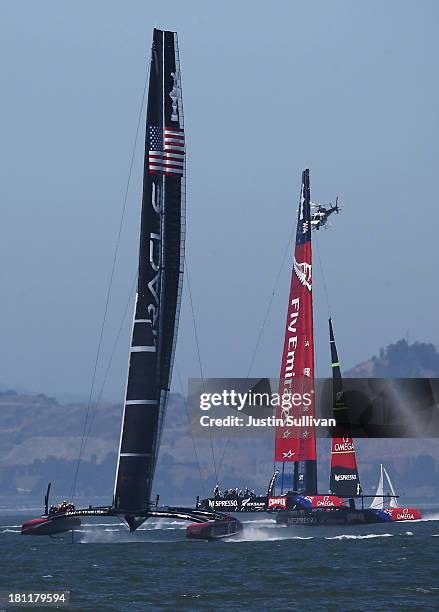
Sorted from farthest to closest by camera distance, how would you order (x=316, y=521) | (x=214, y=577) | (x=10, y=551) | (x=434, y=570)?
(x=316, y=521), (x=10, y=551), (x=434, y=570), (x=214, y=577)

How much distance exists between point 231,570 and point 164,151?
17.5 meters

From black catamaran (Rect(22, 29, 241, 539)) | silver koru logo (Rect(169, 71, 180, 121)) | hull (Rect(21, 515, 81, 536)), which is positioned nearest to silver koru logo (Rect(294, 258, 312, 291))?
black catamaran (Rect(22, 29, 241, 539))

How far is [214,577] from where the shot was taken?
46281 millimetres

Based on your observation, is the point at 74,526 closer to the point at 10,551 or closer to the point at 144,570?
the point at 10,551

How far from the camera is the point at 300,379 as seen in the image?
248ft

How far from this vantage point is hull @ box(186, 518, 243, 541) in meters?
56.7

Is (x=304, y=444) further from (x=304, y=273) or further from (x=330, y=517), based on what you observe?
(x=304, y=273)

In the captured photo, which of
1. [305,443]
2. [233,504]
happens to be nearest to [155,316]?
[233,504]

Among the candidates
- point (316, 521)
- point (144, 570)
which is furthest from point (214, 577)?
point (316, 521)

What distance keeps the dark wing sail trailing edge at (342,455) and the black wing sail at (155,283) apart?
21082 millimetres

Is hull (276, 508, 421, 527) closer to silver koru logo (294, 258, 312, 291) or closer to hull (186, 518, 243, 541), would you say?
silver koru logo (294, 258, 312, 291)

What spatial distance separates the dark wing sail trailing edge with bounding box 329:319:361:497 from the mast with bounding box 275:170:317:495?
80.5 inches

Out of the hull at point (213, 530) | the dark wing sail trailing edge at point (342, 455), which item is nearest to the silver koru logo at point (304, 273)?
the dark wing sail trailing edge at point (342, 455)

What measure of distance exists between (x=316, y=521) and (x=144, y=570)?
25368 mm
